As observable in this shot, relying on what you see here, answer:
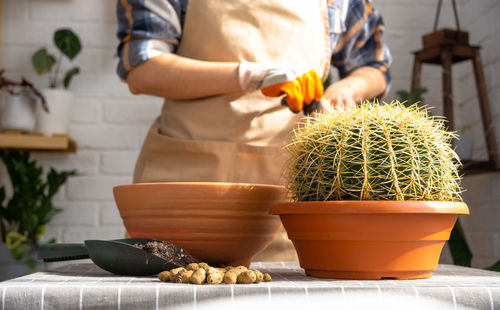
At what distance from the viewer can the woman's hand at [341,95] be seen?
112 centimetres

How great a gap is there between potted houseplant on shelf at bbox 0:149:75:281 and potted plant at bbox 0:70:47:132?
4.3 inches

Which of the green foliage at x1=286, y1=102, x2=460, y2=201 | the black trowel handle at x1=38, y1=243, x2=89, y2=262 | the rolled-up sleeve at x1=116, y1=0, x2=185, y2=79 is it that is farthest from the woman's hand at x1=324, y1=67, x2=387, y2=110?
the black trowel handle at x1=38, y1=243, x2=89, y2=262

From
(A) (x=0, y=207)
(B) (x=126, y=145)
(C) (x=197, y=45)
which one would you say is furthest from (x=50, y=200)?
(C) (x=197, y=45)

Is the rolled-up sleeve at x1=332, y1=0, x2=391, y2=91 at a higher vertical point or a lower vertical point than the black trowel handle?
higher

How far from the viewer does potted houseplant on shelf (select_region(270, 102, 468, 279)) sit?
0.53 meters

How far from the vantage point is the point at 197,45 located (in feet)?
3.75

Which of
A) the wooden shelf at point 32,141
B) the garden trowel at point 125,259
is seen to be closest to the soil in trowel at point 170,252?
the garden trowel at point 125,259

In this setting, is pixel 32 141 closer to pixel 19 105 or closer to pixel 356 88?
pixel 19 105

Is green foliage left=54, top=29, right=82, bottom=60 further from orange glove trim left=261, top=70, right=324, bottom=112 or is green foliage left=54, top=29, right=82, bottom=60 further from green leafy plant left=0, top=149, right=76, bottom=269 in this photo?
orange glove trim left=261, top=70, right=324, bottom=112

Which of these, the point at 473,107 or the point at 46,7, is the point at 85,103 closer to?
the point at 46,7

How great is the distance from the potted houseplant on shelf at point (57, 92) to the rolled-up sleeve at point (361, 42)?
1030 millimetres

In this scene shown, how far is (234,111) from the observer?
1.10 meters

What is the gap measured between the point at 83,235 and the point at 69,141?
360mm

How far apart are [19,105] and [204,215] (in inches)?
59.2
